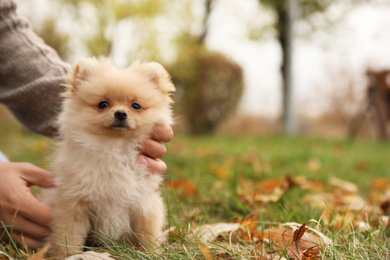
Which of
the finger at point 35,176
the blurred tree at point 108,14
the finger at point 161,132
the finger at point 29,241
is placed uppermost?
the blurred tree at point 108,14

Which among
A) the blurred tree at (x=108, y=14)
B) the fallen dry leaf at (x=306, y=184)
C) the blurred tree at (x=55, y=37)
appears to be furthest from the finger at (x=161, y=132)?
the blurred tree at (x=108, y=14)

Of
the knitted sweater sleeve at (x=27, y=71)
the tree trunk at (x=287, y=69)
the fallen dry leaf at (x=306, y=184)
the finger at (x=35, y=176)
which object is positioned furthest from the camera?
the tree trunk at (x=287, y=69)

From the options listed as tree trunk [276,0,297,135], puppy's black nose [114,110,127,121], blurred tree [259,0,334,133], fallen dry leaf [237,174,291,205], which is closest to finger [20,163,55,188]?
puppy's black nose [114,110,127,121]

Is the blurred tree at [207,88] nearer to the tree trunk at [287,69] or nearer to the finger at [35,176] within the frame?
the tree trunk at [287,69]

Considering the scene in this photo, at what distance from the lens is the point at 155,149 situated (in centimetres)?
154

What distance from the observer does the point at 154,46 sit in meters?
14.4

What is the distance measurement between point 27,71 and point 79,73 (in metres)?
0.67

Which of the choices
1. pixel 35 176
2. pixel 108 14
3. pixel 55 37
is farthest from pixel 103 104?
pixel 108 14

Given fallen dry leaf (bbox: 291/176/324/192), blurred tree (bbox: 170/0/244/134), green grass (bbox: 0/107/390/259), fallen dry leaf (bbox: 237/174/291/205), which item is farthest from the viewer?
blurred tree (bbox: 170/0/244/134)

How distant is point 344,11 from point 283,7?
236 centimetres

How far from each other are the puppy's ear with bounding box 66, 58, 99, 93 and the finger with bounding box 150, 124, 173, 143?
1.22 feet

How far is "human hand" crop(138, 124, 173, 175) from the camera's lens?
150 centimetres

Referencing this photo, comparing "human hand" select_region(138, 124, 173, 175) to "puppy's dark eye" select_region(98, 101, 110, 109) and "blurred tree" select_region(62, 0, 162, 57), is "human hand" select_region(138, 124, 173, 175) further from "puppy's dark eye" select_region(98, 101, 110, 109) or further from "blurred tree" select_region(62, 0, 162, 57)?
"blurred tree" select_region(62, 0, 162, 57)

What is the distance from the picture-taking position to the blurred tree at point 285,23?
1206 cm
